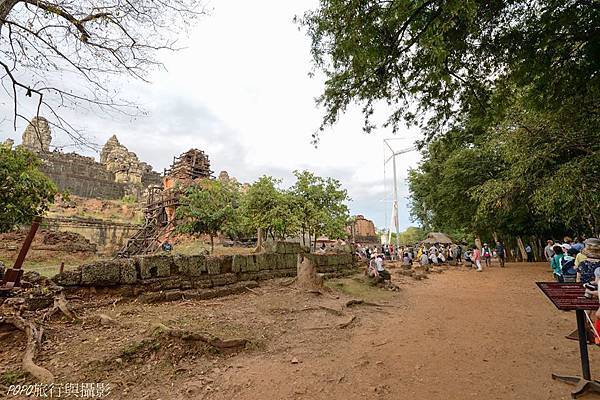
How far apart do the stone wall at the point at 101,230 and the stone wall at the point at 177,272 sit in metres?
17.5

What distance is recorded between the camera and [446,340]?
534 cm

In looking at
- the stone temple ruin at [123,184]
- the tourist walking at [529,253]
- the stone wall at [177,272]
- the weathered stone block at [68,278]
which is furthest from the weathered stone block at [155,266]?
the tourist walking at [529,253]

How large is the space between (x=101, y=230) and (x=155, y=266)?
2045cm

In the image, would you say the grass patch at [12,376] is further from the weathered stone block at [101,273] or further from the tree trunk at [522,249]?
the tree trunk at [522,249]

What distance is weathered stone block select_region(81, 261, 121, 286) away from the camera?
551 centimetres

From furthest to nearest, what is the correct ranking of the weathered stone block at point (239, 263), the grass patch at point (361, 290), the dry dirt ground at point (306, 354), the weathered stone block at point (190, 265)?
the grass patch at point (361, 290)
the weathered stone block at point (239, 263)
the weathered stone block at point (190, 265)
the dry dirt ground at point (306, 354)

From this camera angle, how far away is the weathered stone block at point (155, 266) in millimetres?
6206

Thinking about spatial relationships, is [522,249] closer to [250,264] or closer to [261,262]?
[261,262]

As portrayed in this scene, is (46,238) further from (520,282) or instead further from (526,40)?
(520,282)

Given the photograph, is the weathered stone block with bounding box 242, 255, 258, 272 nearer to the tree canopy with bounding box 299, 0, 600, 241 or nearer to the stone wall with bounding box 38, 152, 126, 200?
the tree canopy with bounding box 299, 0, 600, 241

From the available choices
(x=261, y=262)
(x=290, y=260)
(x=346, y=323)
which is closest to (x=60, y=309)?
(x=346, y=323)

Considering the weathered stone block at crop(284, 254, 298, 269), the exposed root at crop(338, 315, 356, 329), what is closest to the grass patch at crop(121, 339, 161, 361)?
the exposed root at crop(338, 315, 356, 329)

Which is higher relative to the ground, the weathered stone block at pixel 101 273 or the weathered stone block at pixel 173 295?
the weathered stone block at pixel 101 273

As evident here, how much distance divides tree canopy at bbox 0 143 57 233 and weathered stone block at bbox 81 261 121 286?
275cm
